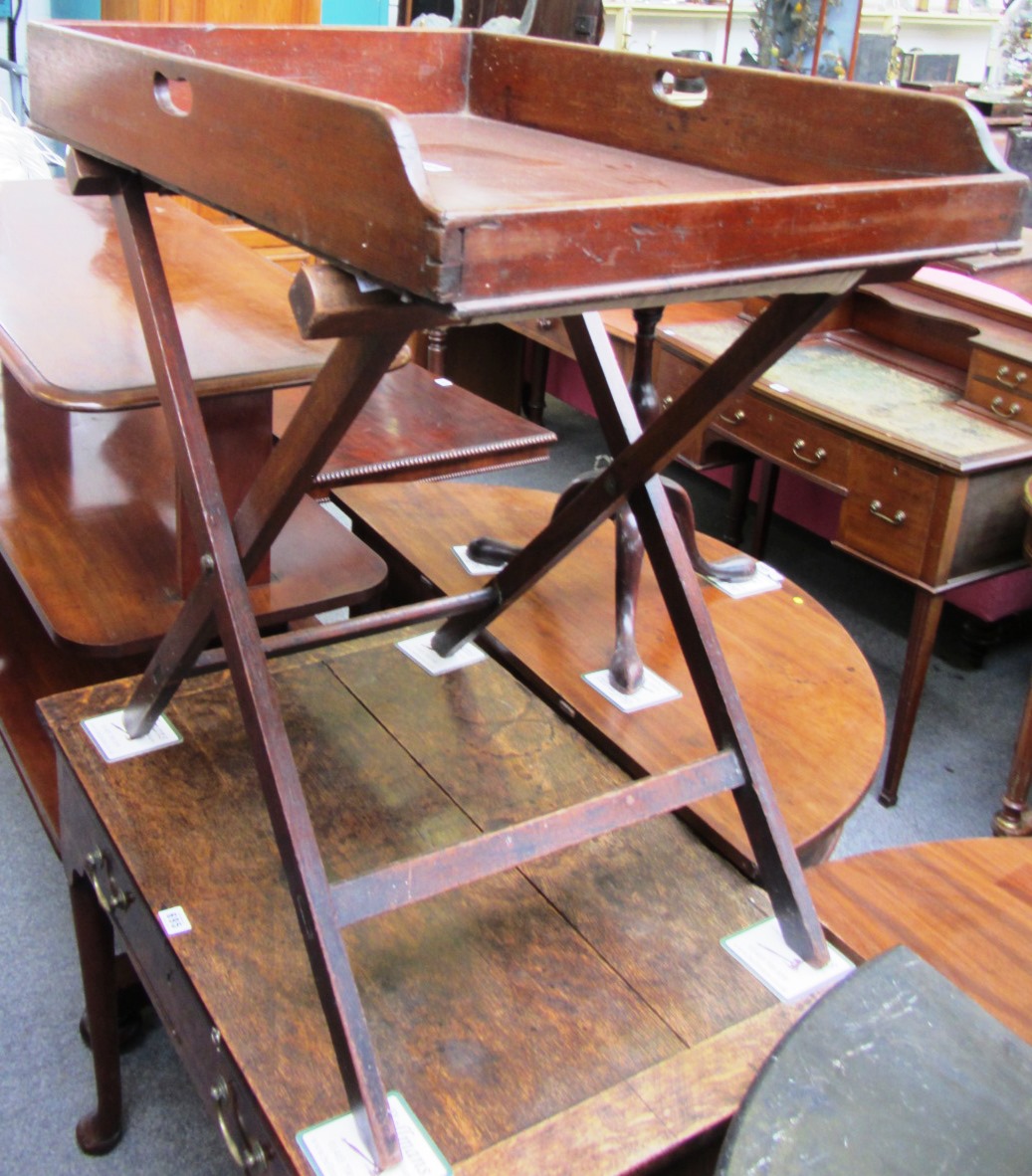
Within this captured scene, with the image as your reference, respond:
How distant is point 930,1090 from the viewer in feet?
2.41

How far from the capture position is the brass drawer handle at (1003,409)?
222 centimetres

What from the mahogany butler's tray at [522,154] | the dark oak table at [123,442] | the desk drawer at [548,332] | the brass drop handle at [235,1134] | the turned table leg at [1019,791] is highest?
the mahogany butler's tray at [522,154]

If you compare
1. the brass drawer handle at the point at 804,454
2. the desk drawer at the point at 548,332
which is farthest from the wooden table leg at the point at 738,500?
the brass drawer handle at the point at 804,454

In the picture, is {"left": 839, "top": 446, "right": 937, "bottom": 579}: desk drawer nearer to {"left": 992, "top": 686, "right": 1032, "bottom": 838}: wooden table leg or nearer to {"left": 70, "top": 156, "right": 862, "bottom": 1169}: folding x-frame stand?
{"left": 992, "top": 686, "right": 1032, "bottom": 838}: wooden table leg

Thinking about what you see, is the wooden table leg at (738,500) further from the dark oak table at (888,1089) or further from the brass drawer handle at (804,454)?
the dark oak table at (888,1089)

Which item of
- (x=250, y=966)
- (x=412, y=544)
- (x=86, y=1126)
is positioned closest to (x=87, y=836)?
(x=250, y=966)

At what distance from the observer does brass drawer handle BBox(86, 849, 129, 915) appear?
1.16 meters

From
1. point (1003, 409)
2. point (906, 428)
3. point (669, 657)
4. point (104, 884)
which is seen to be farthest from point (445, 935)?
point (1003, 409)

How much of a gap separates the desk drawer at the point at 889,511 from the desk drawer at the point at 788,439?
0.19ft

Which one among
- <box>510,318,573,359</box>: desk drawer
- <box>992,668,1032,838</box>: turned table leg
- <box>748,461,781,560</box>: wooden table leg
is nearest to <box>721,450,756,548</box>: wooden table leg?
<box>748,461,781,560</box>: wooden table leg

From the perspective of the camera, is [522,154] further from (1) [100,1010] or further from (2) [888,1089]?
(1) [100,1010]

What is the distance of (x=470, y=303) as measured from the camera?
0.64 metres

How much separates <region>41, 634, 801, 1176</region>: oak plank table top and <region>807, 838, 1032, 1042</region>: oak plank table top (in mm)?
102

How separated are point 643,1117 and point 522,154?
2.63ft
